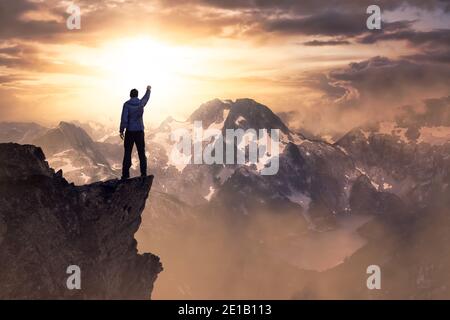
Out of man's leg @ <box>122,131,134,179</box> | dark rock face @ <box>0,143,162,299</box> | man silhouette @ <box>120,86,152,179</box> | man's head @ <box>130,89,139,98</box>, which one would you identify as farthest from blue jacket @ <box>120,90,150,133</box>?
dark rock face @ <box>0,143,162,299</box>

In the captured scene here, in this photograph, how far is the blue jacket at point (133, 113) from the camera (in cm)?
4709

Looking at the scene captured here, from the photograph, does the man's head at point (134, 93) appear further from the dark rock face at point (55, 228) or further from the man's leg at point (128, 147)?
the dark rock face at point (55, 228)

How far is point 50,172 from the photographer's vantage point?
51.0 metres

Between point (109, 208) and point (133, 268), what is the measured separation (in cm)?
981

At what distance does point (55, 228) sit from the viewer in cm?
4909

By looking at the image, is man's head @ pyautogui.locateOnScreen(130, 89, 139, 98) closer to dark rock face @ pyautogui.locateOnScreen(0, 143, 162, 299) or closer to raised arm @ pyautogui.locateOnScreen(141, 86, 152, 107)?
raised arm @ pyautogui.locateOnScreen(141, 86, 152, 107)

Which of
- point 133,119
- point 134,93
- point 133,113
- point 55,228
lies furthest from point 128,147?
point 55,228

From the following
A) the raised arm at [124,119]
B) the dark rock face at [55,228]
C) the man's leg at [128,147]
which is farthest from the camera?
the man's leg at [128,147]

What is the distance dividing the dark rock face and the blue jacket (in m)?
7.34

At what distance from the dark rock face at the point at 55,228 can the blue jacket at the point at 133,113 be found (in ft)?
24.1

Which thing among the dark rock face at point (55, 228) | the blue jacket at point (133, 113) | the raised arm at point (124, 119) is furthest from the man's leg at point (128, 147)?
the dark rock face at point (55, 228)

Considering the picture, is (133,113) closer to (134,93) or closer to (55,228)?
(134,93)

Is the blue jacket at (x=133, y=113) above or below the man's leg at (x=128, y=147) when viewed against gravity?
above
